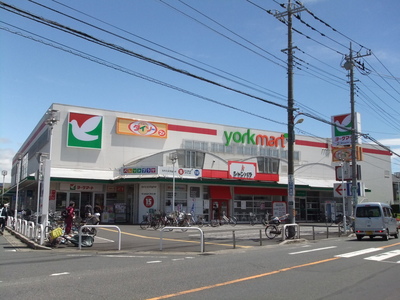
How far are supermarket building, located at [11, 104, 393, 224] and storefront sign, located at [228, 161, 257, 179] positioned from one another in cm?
9

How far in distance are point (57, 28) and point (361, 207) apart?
58.3 feet

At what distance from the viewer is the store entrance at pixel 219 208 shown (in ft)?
116

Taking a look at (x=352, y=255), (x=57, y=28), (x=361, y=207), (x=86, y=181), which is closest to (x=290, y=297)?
(x=352, y=255)

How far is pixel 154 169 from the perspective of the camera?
3161cm

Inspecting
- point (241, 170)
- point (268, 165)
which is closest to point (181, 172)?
point (241, 170)

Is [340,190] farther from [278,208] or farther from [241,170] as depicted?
[278,208]

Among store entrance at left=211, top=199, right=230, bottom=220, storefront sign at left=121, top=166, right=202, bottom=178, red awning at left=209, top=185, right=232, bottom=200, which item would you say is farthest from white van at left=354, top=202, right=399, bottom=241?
red awning at left=209, top=185, right=232, bottom=200

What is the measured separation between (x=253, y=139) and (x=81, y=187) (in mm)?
20371

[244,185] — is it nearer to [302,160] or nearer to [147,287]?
[302,160]

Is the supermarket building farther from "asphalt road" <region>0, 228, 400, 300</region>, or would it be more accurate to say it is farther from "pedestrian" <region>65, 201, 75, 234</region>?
"asphalt road" <region>0, 228, 400, 300</region>

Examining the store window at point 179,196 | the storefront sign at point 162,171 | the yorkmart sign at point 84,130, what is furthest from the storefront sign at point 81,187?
the store window at point 179,196

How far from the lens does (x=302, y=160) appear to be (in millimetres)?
48094

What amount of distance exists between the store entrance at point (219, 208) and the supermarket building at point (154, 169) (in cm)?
9

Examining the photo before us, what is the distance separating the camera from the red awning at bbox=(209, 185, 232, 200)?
116ft
